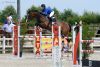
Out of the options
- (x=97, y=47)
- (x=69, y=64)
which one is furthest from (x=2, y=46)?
(x=69, y=64)

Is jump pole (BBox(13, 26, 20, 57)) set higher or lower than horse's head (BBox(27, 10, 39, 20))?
lower

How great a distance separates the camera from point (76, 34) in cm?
1347

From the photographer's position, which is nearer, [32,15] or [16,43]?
[16,43]

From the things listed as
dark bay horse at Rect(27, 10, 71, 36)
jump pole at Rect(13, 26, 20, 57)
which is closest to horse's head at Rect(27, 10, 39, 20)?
dark bay horse at Rect(27, 10, 71, 36)

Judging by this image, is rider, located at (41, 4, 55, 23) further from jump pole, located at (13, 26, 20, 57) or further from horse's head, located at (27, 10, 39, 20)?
jump pole, located at (13, 26, 20, 57)

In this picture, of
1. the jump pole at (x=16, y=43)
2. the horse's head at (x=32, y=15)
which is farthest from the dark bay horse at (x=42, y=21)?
the jump pole at (x=16, y=43)

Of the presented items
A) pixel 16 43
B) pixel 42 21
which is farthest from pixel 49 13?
pixel 16 43

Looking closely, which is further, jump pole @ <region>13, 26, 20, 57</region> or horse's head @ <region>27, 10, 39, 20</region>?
horse's head @ <region>27, 10, 39, 20</region>

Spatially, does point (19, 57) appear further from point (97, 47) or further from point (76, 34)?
point (97, 47)

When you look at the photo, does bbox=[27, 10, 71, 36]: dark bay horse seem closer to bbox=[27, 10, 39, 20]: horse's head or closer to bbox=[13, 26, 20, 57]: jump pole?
bbox=[27, 10, 39, 20]: horse's head

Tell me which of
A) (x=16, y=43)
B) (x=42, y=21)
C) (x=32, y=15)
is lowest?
(x=16, y=43)

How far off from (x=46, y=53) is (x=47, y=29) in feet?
15.3

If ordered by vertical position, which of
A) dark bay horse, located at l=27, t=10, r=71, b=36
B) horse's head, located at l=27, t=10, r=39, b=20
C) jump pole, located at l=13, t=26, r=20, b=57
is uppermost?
horse's head, located at l=27, t=10, r=39, b=20

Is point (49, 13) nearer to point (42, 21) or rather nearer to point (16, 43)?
point (42, 21)
